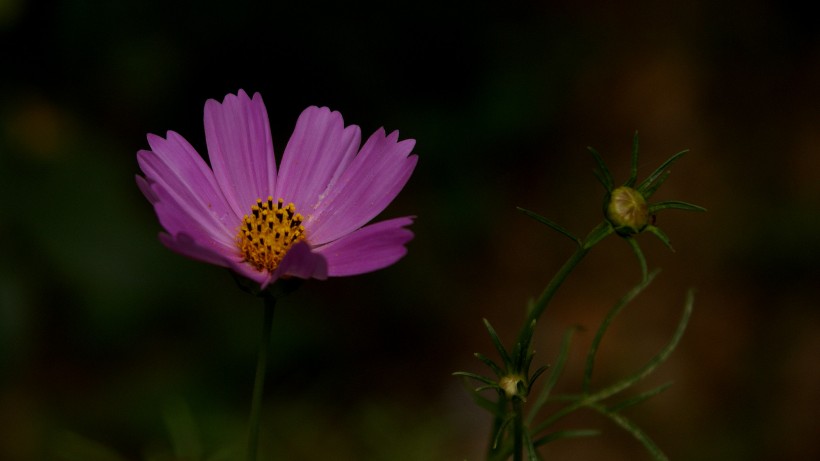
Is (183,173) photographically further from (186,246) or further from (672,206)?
(672,206)

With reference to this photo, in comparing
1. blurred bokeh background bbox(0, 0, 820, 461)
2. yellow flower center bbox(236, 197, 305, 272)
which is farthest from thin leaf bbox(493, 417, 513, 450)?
blurred bokeh background bbox(0, 0, 820, 461)

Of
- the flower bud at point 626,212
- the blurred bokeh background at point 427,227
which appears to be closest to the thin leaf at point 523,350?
the flower bud at point 626,212

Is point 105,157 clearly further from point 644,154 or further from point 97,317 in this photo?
point 644,154

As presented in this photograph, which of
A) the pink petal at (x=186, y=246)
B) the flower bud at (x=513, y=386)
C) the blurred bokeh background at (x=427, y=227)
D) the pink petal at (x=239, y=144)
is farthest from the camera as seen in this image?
the blurred bokeh background at (x=427, y=227)

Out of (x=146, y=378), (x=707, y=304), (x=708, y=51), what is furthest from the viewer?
(x=708, y=51)

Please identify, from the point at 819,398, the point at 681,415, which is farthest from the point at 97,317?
the point at 819,398

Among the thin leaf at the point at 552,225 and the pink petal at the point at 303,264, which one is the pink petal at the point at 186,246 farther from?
the thin leaf at the point at 552,225

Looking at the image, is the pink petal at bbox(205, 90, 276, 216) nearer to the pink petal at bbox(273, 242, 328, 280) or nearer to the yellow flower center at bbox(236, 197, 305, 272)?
the yellow flower center at bbox(236, 197, 305, 272)
